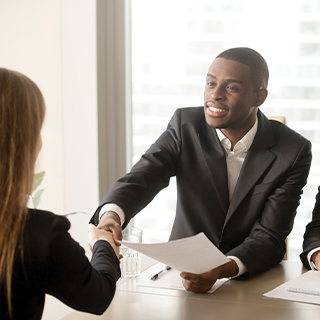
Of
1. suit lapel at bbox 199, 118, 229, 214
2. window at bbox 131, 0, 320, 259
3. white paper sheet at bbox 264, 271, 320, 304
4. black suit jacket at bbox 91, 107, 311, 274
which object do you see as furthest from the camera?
window at bbox 131, 0, 320, 259

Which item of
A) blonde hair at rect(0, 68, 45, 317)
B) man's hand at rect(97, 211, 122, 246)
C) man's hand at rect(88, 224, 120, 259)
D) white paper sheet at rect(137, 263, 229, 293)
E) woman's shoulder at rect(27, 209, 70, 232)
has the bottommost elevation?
white paper sheet at rect(137, 263, 229, 293)

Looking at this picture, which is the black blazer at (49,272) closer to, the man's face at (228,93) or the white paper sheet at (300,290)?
the white paper sheet at (300,290)

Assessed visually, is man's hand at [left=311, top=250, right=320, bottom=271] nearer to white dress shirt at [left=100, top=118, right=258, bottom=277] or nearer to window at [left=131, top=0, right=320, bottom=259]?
white dress shirt at [left=100, top=118, right=258, bottom=277]

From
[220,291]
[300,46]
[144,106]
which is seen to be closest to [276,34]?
[300,46]

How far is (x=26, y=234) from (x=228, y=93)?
103 cm

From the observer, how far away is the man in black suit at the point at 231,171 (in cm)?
161

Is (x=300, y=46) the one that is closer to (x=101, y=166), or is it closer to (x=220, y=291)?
(x=101, y=166)

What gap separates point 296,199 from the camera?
5.47ft

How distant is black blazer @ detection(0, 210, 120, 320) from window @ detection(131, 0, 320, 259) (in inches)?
78.7

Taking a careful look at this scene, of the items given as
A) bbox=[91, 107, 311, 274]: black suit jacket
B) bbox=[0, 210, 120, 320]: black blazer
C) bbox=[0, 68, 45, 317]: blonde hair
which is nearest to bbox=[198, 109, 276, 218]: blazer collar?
bbox=[91, 107, 311, 274]: black suit jacket

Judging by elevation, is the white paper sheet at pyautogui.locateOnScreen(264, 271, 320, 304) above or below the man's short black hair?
below

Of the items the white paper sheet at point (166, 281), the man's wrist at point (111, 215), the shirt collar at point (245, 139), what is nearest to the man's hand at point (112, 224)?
the man's wrist at point (111, 215)

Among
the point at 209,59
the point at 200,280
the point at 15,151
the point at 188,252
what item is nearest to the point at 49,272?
the point at 15,151

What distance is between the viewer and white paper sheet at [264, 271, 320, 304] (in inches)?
47.2
